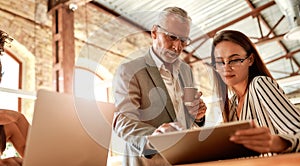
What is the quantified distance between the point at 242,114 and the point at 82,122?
2.17 feet

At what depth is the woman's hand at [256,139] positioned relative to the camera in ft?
2.91

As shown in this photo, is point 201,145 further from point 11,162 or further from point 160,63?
point 160,63

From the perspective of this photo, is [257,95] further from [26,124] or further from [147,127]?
[26,124]

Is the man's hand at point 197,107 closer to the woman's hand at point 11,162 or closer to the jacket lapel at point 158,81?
the jacket lapel at point 158,81

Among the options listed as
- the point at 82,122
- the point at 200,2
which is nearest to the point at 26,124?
the point at 82,122

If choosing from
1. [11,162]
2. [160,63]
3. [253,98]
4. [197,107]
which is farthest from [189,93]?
[11,162]

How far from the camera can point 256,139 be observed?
3.00 feet

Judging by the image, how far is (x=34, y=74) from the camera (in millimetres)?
4793

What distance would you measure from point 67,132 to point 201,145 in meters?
0.41

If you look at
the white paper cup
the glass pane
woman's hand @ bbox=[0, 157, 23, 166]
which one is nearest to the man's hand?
the white paper cup

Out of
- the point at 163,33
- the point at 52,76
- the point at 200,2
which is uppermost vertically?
the point at 200,2

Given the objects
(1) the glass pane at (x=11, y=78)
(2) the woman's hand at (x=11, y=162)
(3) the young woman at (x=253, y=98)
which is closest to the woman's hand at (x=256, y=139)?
(3) the young woman at (x=253, y=98)

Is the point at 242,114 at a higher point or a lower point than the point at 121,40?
lower

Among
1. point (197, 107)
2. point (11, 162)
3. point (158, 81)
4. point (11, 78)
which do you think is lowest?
point (11, 162)
